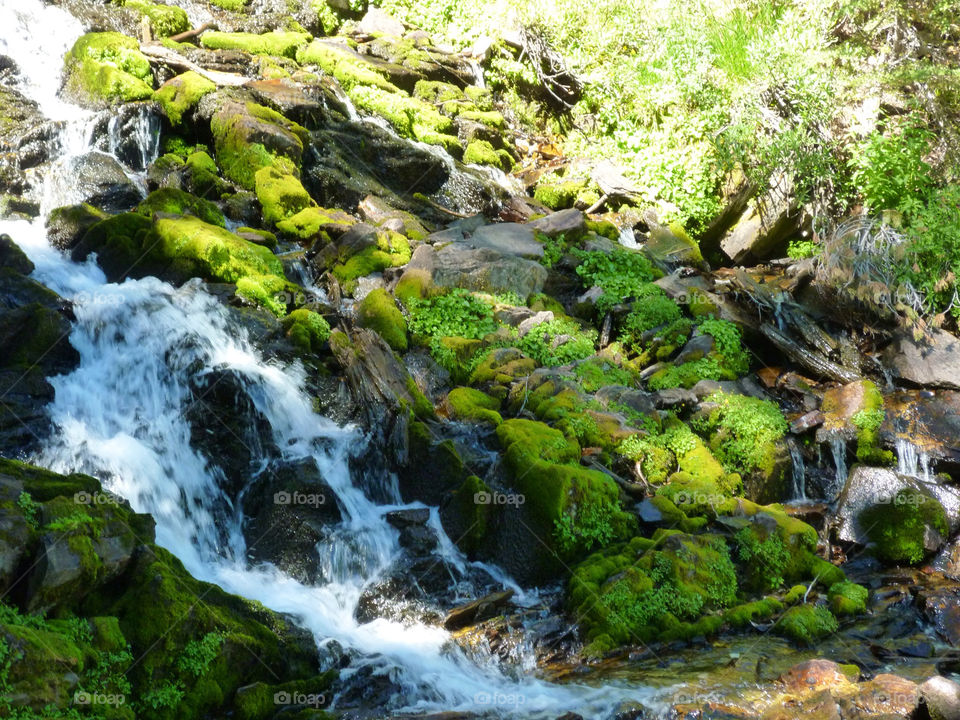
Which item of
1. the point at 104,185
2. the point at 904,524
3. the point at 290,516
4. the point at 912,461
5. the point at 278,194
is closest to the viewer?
the point at 290,516

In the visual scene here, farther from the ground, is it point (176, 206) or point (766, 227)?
point (766, 227)

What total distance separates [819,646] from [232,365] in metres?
6.39

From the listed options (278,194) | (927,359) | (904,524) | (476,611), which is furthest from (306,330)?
(927,359)

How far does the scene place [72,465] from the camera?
271 inches

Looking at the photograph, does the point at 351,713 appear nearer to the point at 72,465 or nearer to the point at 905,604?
the point at 72,465

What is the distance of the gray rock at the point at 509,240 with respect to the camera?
12.6m

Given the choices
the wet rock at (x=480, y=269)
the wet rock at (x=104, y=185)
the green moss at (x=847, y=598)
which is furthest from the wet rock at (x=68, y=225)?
the green moss at (x=847, y=598)

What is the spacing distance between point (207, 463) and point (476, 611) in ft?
9.84

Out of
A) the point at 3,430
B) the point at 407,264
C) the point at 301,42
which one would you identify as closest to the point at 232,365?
the point at 3,430

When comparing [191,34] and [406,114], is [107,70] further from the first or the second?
[406,114]

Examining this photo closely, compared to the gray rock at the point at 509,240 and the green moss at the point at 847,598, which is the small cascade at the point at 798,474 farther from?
the gray rock at the point at 509,240

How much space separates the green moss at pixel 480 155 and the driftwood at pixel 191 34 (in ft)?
21.2

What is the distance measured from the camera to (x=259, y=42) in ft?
55.8

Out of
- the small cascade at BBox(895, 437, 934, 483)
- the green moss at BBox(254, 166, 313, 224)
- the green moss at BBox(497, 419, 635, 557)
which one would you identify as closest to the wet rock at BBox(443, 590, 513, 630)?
the green moss at BBox(497, 419, 635, 557)
